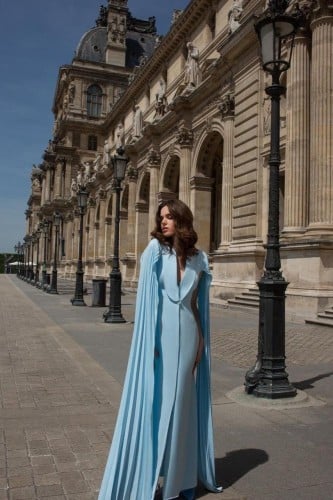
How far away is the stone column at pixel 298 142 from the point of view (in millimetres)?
15828

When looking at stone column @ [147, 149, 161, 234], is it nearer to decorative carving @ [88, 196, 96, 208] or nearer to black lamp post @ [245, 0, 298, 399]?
decorative carving @ [88, 196, 96, 208]

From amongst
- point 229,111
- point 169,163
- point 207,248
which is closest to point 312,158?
point 229,111

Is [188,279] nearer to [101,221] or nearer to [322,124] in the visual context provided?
[322,124]

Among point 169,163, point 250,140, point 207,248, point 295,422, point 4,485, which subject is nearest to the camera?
point 4,485

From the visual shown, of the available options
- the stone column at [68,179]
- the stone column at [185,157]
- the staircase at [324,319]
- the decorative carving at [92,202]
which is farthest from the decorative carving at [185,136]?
the stone column at [68,179]

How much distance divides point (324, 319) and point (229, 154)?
969 cm

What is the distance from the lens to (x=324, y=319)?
1344 cm

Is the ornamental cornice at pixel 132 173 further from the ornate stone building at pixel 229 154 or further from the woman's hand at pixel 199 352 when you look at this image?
the woman's hand at pixel 199 352

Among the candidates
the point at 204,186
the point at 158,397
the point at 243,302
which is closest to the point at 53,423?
the point at 158,397

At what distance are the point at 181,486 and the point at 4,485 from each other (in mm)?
→ 1354

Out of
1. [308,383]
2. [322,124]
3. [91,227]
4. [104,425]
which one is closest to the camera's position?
[104,425]

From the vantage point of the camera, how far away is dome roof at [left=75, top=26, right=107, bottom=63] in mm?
68875

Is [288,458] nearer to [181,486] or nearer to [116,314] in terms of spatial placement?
[181,486]

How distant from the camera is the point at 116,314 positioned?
48.1 feet
